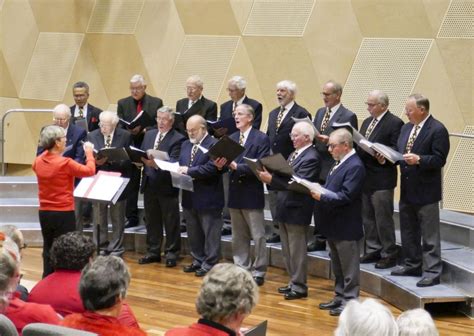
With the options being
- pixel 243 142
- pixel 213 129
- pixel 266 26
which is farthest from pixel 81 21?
pixel 243 142

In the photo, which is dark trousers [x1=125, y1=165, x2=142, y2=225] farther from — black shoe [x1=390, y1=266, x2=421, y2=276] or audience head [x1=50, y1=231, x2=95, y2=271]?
audience head [x1=50, y1=231, x2=95, y2=271]

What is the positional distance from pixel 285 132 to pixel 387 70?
1.76m

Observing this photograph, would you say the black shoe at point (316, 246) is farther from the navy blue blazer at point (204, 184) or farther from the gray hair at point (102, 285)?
the gray hair at point (102, 285)

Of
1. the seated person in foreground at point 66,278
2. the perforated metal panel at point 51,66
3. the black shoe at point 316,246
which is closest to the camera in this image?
the seated person in foreground at point 66,278

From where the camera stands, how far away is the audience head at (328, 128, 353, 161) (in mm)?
5875

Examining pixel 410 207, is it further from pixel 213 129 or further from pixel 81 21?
pixel 81 21

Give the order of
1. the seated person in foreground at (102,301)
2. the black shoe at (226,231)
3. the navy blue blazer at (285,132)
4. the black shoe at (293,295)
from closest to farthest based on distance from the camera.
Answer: the seated person in foreground at (102,301), the black shoe at (293,295), the navy blue blazer at (285,132), the black shoe at (226,231)

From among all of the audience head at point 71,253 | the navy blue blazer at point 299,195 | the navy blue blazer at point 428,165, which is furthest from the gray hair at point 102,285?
the navy blue blazer at point 428,165

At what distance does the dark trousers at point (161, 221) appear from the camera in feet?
24.5

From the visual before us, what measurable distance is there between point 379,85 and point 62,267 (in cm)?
514

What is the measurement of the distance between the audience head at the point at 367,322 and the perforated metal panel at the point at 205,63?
672 cm

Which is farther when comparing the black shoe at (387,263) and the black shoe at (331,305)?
the black shoe at (387,263)

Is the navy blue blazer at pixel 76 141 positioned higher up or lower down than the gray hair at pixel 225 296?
higher up

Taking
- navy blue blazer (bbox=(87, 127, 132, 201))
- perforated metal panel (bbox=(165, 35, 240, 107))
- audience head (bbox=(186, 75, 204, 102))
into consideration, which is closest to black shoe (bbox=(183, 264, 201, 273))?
navy blue blazer (bbox=(87, 127, 132, 201))
